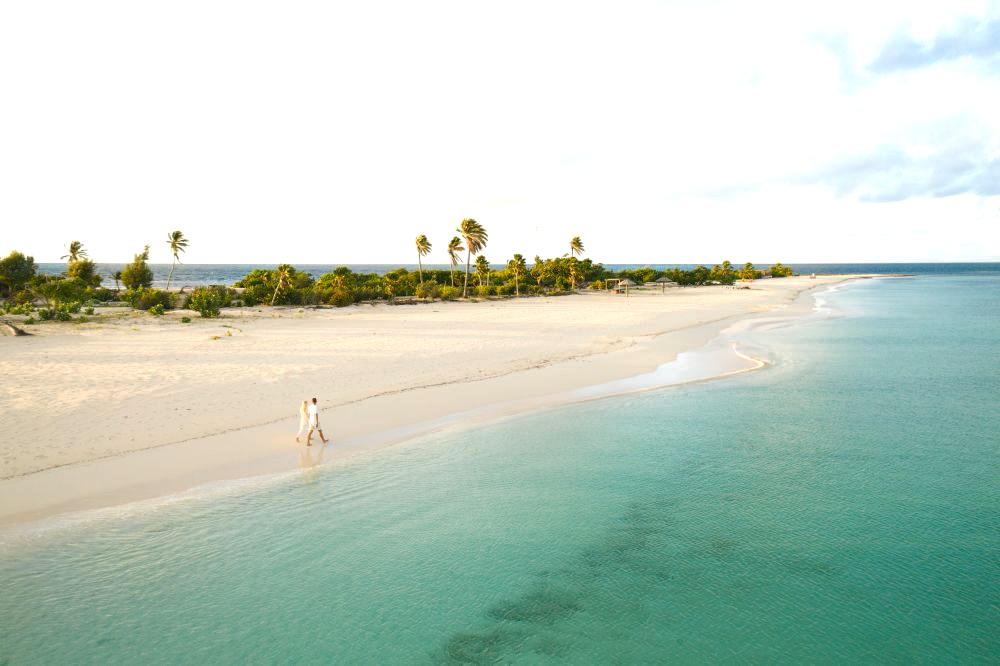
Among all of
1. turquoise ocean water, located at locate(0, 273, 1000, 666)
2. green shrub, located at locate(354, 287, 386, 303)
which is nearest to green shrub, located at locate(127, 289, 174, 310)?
green shrub, located at locate(354, 287, 386, 303)

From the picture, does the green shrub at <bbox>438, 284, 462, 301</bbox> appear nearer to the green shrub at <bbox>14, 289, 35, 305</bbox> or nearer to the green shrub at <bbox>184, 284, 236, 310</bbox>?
the green shrub at <bbox>184, 284, 236, 310</bbox>

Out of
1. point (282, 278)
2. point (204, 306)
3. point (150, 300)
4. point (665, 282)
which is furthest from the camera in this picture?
point (665, 282)

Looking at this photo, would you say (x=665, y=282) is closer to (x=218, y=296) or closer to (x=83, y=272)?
(x=218, y=296)

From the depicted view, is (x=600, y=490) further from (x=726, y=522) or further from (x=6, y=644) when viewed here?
(x=6, y=644)

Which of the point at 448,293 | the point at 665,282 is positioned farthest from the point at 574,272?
the point at 448,293

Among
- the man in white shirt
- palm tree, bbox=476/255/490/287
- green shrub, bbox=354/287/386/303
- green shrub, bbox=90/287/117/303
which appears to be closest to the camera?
the man in white shirt
